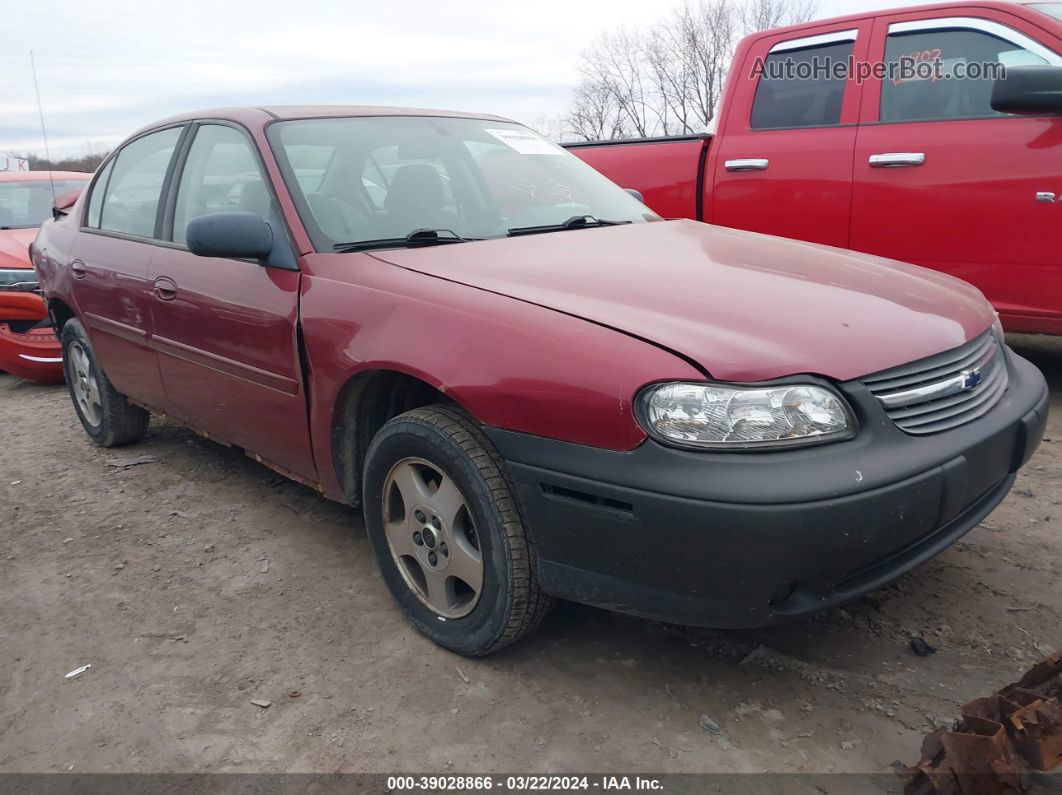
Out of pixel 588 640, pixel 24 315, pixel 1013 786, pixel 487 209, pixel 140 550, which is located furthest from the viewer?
pixel 24 315

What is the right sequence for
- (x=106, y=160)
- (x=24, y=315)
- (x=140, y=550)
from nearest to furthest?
(x=140, y=550)
(x=106, y=160)
(x=24, y=315)

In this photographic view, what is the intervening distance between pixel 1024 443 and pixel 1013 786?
1.02 meters

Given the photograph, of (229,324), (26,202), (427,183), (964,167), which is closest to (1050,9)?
(964,167)

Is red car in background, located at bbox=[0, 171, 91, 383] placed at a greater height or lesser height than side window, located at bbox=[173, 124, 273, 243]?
lesser

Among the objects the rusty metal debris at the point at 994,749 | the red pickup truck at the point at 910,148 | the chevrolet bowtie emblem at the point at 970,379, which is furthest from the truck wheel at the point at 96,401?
the rusty metal debris at the point at 994,749

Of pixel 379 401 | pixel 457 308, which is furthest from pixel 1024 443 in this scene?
pixel 379 401

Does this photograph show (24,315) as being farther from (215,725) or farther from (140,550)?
(215,725)

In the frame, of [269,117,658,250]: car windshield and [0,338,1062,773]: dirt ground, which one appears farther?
[269,117,658,250]: car windshield

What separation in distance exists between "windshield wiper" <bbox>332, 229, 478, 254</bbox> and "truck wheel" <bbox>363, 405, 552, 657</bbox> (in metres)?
0.63

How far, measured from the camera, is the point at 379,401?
8.99 ft

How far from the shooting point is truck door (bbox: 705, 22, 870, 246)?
4.64 meters

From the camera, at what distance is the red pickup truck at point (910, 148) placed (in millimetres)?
4055

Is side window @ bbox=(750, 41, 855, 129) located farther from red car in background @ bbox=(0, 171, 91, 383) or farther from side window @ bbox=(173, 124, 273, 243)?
red car in background @ bbox=(0, 171, 91, 383)

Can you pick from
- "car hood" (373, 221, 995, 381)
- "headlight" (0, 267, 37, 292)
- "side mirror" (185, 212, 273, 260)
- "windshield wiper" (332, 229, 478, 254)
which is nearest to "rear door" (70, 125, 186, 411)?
"side mirror" (185, 212, 273, 260)
